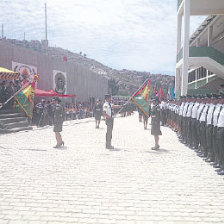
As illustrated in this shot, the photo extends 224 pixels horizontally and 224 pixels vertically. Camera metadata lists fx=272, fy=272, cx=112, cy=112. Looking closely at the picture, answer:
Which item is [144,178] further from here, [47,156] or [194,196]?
[47,156]

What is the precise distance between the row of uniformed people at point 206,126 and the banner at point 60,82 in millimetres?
15906

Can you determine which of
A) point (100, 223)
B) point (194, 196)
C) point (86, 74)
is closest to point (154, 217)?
point (100, 223)

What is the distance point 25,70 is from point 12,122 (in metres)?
5.76

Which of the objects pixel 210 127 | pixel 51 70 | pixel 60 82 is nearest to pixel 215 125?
pixel 210 127

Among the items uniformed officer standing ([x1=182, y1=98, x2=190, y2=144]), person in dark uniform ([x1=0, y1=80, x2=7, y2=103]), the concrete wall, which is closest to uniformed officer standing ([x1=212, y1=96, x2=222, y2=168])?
uniformed officer standing ([x1=182, y1=98, x2=190, y2=144])

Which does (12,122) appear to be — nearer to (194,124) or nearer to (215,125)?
→ (194,124)

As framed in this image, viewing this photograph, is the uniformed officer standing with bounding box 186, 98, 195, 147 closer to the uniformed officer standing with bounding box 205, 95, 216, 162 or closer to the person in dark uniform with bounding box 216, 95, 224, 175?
the uniformed officer standing with bounding box 205, 95, 216, 162

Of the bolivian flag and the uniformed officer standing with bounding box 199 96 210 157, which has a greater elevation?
the bolivian flag

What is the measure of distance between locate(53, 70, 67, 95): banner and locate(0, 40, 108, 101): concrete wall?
18.2 inches

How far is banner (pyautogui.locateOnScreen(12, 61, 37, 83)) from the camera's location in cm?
1829

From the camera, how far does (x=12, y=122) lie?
14.8m

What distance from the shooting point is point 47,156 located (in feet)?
25.7

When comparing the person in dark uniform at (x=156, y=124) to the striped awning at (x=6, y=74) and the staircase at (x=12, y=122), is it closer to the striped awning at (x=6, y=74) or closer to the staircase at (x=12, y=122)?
the staircase at (x=12, y=122)

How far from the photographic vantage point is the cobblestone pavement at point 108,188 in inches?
150
